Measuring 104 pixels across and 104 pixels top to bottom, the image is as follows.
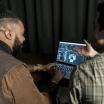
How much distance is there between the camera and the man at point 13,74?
162 cm

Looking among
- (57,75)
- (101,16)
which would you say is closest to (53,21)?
(57,75)

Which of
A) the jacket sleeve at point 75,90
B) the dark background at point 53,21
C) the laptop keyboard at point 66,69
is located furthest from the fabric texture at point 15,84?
the dark background at point 53,21

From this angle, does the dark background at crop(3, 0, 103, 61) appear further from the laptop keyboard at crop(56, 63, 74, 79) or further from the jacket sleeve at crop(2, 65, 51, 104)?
the jacket sleeve at crop(2, 65, 51, 104)

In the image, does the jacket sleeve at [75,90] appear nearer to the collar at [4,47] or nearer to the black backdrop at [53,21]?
the collar at [4,47]

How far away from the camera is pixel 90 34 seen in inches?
92.2

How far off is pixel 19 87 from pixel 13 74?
8 cm

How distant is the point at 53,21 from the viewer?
2.57 meters

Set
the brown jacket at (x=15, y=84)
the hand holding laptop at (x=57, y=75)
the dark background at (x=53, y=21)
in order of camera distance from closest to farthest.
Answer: the brown jacket at (x=15, y=84), the hand holding laptop at (x=57, y=75), the dark background at (x=53, y=21)

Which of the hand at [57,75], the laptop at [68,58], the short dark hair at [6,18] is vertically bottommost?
the hand at [57,75]

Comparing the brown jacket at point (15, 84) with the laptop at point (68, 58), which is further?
the laptop at point (68, 58)

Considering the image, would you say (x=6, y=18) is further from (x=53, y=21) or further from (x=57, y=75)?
(x=53, y=21)

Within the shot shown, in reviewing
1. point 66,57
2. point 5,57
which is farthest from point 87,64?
point 66,57

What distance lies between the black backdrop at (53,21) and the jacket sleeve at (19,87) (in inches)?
32.1

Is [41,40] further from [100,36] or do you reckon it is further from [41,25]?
[100,36]
